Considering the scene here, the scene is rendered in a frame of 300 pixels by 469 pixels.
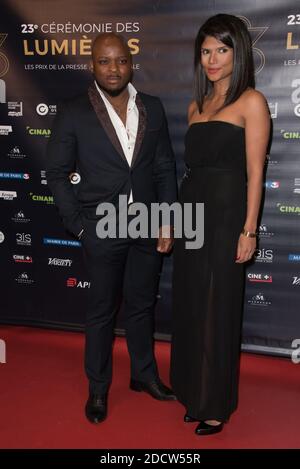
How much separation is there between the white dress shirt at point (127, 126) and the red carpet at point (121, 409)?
115 cm

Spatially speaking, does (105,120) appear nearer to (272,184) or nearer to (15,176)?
(272,184)

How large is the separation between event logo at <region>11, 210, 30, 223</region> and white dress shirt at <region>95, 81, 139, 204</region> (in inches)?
57.8

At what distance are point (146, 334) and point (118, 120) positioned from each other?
117 cm

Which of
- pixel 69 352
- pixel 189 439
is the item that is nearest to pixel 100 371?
pixel 189 439

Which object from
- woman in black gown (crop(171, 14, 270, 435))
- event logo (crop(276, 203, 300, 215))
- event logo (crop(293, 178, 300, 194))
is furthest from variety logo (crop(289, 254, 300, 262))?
woman in black gown (crop(171, 14, 270, 435))

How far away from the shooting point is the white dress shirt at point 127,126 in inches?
92.5

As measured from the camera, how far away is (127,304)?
8.77ft

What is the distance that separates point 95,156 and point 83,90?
3.84ft

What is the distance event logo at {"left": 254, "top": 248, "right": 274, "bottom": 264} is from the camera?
3221mm

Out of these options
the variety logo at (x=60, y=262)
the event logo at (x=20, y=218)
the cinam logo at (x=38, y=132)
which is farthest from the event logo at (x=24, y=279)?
the cinam logo at (x=38, y=132)

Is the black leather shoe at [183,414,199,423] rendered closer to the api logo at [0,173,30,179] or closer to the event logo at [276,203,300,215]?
the event logo at [276,203,300,215]

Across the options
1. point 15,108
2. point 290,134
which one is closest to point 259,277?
point 290,134

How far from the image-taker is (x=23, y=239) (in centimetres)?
366

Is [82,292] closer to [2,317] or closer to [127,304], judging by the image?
[2,317]
